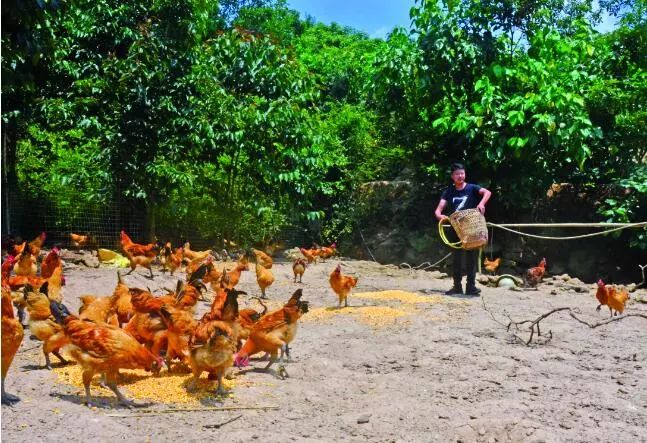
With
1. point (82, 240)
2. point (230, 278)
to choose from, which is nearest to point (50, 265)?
point (230, 278)

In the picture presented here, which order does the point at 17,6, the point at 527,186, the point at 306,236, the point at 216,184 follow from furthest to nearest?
1. the point at 306,236
2. the point at 216,184
3. the point at 527,186
4. the point at 17,6

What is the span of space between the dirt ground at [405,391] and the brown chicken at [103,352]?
0.18 meters

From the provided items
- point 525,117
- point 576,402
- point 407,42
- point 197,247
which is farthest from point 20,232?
point 576,402

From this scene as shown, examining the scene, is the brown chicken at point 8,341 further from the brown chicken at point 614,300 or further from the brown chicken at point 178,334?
the brown chicken at point 614,300

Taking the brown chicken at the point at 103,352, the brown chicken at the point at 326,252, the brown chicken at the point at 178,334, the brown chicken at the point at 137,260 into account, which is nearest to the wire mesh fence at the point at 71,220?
the brown chicken at the point at 137,260

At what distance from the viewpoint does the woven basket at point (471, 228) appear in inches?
380

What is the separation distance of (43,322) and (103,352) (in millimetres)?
1109

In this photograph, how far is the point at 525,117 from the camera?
1441cm

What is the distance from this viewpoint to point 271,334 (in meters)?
5.68

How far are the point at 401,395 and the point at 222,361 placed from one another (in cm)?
139

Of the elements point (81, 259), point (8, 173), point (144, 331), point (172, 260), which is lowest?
point (144, 331)

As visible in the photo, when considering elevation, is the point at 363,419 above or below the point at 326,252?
Result: below

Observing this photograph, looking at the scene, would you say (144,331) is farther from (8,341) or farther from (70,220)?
(70,220)

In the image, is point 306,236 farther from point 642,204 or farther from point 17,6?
point 17,6
